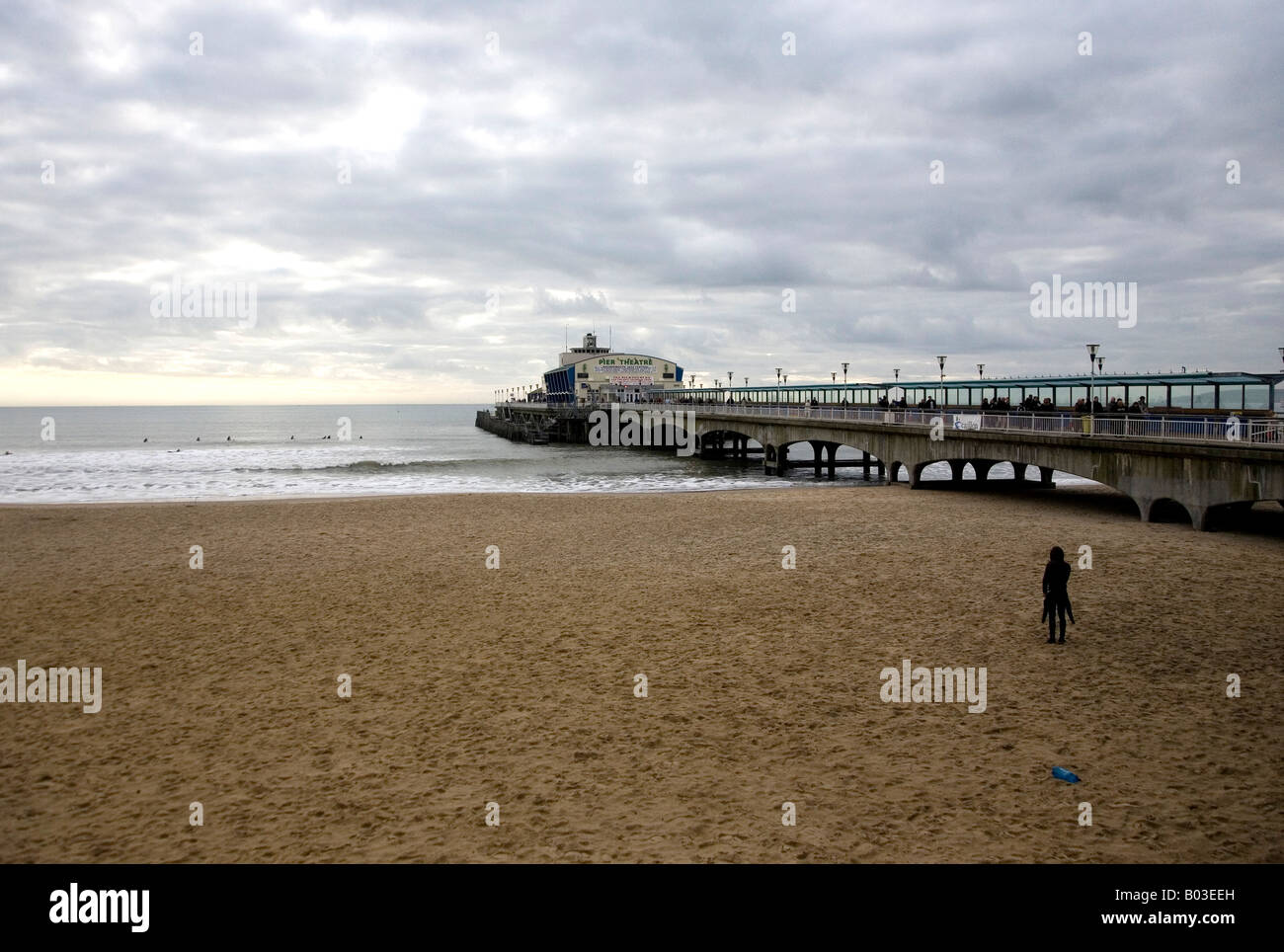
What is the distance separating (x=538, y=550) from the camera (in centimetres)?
2022

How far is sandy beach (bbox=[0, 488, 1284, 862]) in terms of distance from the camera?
22.2 ft

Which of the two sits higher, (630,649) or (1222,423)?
(1222,423)

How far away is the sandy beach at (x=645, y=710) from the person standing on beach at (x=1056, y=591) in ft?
1.25

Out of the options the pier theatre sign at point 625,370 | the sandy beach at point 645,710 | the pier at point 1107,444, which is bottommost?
the sandy beach at point 645,710

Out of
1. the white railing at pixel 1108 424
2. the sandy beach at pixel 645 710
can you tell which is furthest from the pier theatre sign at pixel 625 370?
the sandy beach at pixel 645 710

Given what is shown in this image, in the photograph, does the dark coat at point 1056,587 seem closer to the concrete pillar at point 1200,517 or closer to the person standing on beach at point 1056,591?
the person standing on beach at point 1056,591

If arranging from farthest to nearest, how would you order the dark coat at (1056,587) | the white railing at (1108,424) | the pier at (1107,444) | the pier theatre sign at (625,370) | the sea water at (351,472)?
1. the pier theatre sign at (625,370)
2. the sea water at (351,472)
3. the white railing at (1108,424)
4. the pier at (1107,444)
5. the dark coat at (1056,587)

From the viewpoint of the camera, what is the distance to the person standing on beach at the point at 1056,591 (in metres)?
11.5

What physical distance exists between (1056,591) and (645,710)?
6246 millimetres

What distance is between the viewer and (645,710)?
945cm

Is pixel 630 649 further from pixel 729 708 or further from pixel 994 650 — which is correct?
pixel 994 650

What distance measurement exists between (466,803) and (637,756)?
5.81ft

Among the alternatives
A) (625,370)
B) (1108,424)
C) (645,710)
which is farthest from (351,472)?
(625,370)
